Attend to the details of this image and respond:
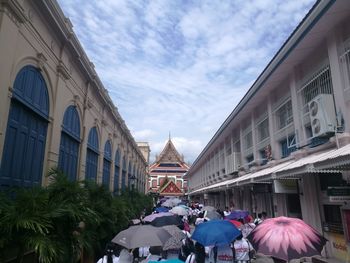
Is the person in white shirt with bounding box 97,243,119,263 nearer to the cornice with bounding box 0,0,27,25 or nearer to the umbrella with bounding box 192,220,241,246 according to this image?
the umbrella with bounding box 192,220,241,246

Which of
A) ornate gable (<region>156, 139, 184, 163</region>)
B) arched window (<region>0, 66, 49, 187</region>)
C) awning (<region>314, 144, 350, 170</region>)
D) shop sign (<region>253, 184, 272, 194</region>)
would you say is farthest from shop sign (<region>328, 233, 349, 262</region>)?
ornate gable (<region>156, 139, 184, 163</region>)

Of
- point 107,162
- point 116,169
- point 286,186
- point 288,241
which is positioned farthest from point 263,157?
point 116,169

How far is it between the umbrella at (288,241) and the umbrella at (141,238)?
6.79 feet

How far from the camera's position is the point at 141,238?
608 centimetres

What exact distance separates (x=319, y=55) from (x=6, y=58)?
974cm

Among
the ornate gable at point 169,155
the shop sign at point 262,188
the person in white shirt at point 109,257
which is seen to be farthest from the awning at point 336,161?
the ornate gable at point 169,155

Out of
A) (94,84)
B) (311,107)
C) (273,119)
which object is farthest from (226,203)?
(311,107)

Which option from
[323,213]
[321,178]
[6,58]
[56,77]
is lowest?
[323,213]

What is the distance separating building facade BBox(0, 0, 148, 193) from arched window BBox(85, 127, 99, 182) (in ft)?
0.54

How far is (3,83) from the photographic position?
770 cm

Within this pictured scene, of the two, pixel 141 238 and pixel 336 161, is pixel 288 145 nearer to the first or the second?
pixel 336 161

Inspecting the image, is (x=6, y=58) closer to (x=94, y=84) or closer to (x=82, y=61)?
(x=82, y=61)

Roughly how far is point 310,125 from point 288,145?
1.81 meters

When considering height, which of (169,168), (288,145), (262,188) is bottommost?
(262,188)
